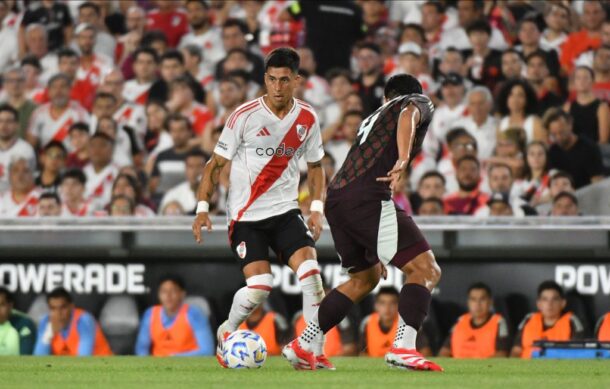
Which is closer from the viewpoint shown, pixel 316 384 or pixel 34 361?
pixel 316 384

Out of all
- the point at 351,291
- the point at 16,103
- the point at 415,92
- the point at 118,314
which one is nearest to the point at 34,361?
the point at 118,314

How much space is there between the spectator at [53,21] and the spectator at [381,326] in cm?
716

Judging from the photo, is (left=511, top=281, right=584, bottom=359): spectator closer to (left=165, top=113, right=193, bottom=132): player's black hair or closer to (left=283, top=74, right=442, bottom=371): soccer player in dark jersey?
(left=283, top=74, right=442, bottom=371): soccer player in dark jersey

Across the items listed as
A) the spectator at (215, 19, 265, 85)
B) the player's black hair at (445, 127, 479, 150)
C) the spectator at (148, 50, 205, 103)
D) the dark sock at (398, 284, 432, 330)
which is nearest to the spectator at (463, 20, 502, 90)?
the player's black hair at (445, 127, 479, 150)

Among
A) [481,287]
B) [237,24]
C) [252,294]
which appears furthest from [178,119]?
[252,294]

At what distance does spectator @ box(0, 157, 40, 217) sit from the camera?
14.9 metres

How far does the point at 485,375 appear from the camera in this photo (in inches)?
346

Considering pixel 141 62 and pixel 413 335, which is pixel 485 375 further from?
pixel 141 62

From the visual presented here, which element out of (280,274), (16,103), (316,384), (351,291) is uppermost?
(16,103)

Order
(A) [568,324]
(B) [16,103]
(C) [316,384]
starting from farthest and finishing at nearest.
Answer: (B) [16,103] → (A) [568,324] → (C) [316,384]

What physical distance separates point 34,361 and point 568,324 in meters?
4.61

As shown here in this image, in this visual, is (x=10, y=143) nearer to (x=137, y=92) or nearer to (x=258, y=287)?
(x=137, y=92)

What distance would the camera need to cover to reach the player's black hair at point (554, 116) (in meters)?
14.3

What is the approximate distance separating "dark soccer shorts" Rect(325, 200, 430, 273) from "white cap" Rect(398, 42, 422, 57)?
23.3 ft
